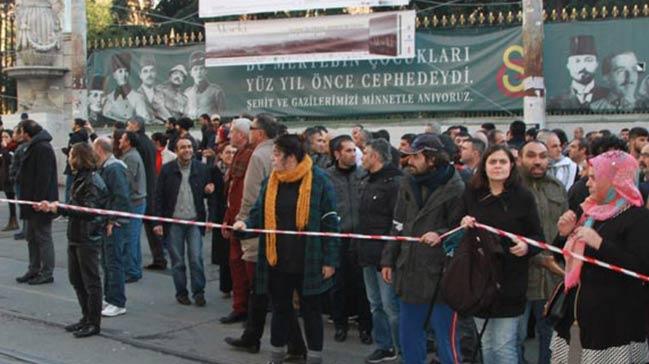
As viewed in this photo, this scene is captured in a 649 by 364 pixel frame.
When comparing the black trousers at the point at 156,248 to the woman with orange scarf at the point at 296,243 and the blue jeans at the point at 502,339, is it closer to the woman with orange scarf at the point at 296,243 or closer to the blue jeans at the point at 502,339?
the woman with orange scarf at the point at 296,243

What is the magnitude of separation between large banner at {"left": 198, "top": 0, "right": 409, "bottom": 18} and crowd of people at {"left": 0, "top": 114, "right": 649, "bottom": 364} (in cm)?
602

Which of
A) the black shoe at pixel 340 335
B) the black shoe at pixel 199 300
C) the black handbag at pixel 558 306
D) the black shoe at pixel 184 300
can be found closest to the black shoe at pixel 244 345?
the black shoe at pixel 340 335

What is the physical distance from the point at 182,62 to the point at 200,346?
34.9 feet

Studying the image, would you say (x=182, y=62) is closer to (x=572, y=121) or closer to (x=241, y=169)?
(x=572, y=121)

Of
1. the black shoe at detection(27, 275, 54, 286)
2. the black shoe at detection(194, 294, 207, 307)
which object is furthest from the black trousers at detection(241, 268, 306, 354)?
the black shoe at detection(27, 275, 54, 286)

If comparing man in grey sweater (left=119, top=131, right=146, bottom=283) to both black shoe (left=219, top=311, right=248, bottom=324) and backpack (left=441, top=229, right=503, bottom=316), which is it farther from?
backpack (left=441, top=229, right=503, bottom=316)

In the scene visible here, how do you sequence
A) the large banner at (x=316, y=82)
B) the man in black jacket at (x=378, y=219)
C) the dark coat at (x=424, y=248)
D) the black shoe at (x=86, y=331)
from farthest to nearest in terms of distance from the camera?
the large banner at (x=316, y=82), the black shoe at (x=86, y=331), the man in black jacket at (x=378, y=219), the dark coat at (x=424, y=248)

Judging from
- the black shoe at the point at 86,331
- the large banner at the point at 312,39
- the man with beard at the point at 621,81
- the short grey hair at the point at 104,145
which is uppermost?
the large banner at the point at 312,39

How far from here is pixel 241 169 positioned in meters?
7.64

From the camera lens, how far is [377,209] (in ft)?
21.1

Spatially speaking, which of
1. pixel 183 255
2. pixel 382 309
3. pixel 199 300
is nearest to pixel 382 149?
pixel 382 309

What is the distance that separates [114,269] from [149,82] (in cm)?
983

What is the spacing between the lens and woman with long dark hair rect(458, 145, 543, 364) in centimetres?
492

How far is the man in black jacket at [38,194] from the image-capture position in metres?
9.46
